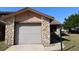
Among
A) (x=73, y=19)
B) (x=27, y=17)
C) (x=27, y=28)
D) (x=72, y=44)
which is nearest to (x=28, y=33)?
(x=27, y=28)

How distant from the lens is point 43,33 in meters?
16.7

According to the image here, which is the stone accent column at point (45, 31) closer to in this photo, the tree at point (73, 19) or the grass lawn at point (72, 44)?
the grass lawn at point (72, 44)

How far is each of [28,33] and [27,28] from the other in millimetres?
468

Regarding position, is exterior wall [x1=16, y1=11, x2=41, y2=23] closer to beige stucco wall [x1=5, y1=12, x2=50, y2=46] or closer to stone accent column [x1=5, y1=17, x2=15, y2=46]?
beige stucco wall [x1=5, y1=12, x2=50, y2=46]

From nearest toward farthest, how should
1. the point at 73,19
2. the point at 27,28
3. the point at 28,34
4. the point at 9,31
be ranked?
the point at 28,34 → the point at 27,28 → the point at 9,31 → the point at 73,19

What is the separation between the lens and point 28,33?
16.3 metres

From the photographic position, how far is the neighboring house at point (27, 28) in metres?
16.3

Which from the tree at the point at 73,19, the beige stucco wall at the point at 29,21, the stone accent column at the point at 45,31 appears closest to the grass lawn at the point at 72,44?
the tree at the point at 73,19

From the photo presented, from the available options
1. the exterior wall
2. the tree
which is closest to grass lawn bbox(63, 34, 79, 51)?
the tree

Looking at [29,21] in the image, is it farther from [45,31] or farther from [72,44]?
[72,44]
